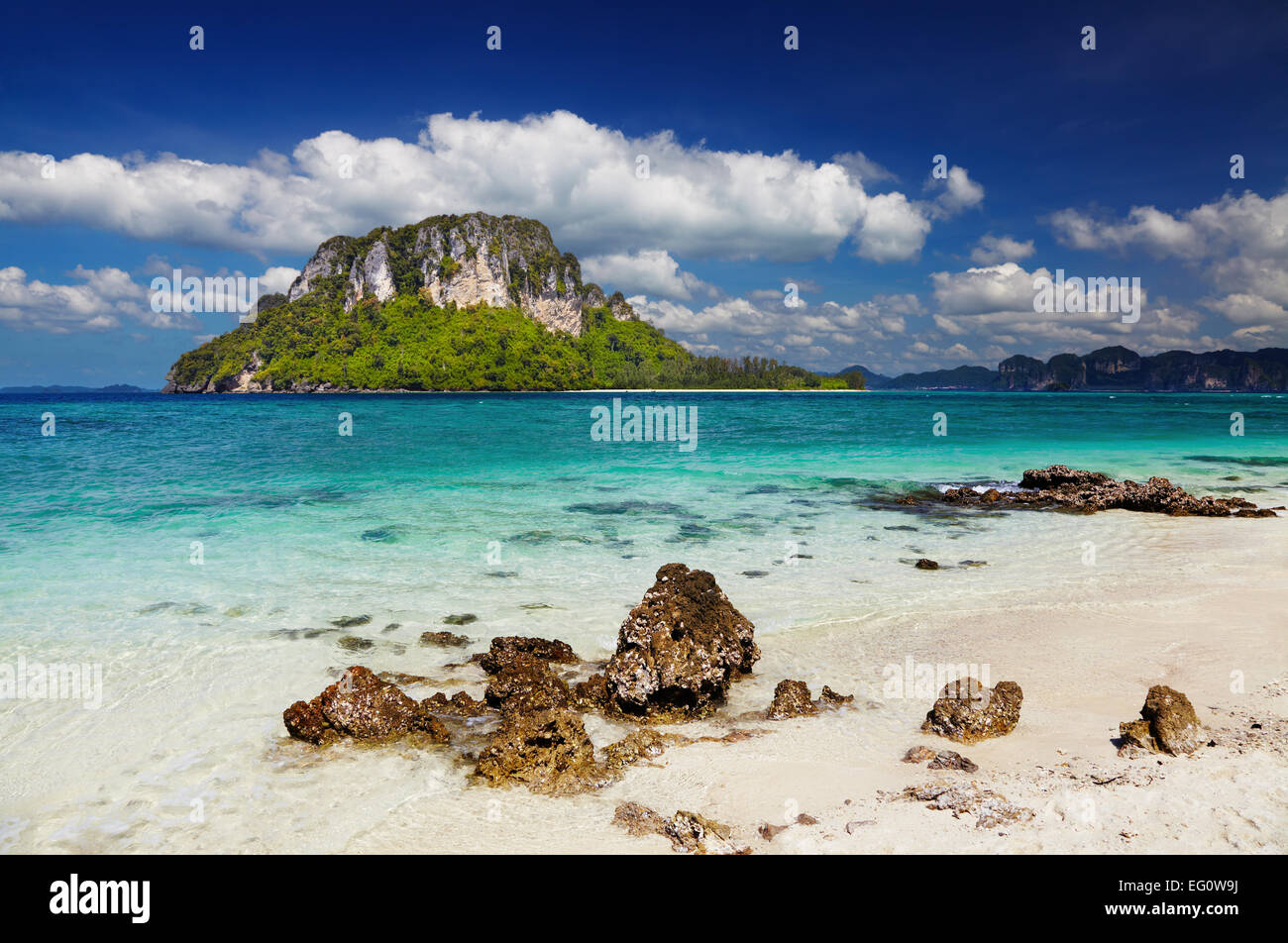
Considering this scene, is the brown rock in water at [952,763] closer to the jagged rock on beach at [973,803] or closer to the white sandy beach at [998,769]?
the white sandy beach at [998,769]

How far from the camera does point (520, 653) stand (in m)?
7.75

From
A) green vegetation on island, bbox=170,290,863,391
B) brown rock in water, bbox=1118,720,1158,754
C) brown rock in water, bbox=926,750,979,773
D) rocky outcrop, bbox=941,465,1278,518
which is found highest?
green vegetation on island, bbox=170,290,863,391

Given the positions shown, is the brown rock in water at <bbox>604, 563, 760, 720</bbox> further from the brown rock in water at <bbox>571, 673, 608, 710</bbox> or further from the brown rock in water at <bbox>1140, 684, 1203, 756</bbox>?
the brown rock in water at <bbox>1140, 684, 1203, 756</bbox>

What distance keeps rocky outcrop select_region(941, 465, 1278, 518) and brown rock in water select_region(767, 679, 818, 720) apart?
49.5 feet

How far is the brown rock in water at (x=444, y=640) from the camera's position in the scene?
8.64 meters

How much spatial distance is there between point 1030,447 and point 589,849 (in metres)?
41.3

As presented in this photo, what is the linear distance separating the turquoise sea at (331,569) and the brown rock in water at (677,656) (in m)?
1.71

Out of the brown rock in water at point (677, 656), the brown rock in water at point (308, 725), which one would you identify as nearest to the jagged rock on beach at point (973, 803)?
the brown rock in water at point (677, 656)

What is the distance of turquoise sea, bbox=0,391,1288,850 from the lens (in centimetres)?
579

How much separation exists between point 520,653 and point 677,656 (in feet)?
7.31

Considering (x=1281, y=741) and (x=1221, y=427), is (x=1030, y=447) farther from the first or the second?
(x=1281, y=741)

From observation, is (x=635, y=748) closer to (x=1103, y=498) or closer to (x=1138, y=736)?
(x=1138, y=736)

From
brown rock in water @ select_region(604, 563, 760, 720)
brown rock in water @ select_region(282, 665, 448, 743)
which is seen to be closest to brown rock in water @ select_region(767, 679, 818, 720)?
brown rock in water @ select_region(604, 563, 760, 720)

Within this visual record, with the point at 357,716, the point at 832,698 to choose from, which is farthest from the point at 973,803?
the point at 357,716
